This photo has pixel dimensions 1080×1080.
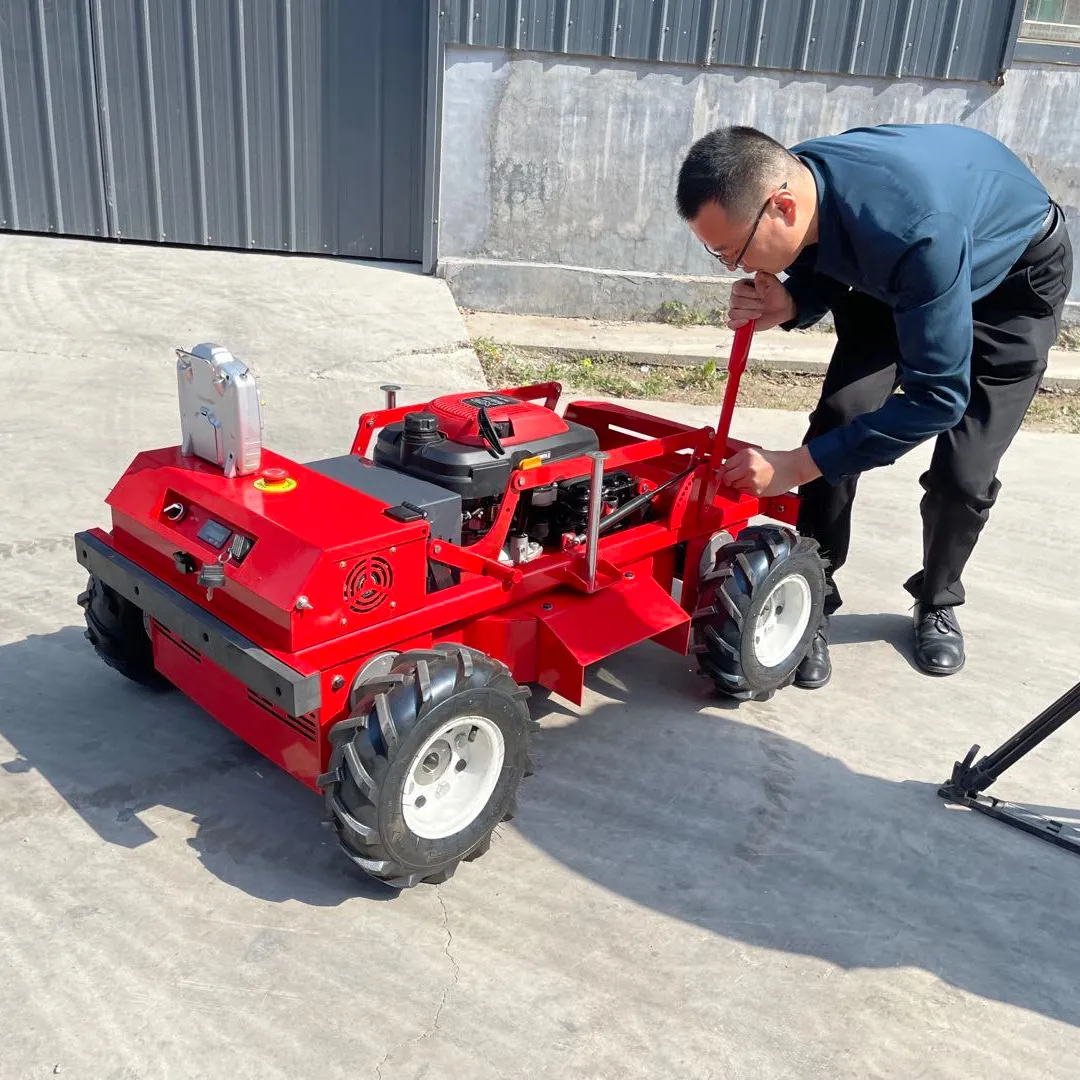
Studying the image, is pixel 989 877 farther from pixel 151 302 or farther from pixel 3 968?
pixel 151 302

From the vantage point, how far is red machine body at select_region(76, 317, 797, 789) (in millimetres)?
2469

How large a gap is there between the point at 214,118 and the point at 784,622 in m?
5.98


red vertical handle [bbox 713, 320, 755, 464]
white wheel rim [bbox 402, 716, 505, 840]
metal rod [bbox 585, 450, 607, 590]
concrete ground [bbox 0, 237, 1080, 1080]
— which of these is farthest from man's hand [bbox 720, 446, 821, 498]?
white wheel rim [bbox 402, 716, 505, 840]

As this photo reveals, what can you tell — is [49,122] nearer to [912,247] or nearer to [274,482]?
[274,482]

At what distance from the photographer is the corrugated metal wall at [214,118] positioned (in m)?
7.32

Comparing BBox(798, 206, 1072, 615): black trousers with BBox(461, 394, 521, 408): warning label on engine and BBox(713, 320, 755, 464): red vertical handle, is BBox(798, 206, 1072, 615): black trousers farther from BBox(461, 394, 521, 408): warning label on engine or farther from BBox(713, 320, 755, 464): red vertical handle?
BBox(461, 394, 521, 408): warning label on engine

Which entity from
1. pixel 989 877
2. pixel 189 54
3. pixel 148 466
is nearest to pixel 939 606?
pixel 989 877

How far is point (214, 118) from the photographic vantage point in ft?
24.8

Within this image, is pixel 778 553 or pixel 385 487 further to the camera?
pixel 778 553

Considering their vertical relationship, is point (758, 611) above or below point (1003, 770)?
above

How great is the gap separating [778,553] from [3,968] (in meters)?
2.26

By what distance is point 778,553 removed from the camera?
3.29 meters

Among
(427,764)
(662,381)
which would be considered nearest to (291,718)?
(427,764)

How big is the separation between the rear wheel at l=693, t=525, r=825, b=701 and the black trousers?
1.26ft
